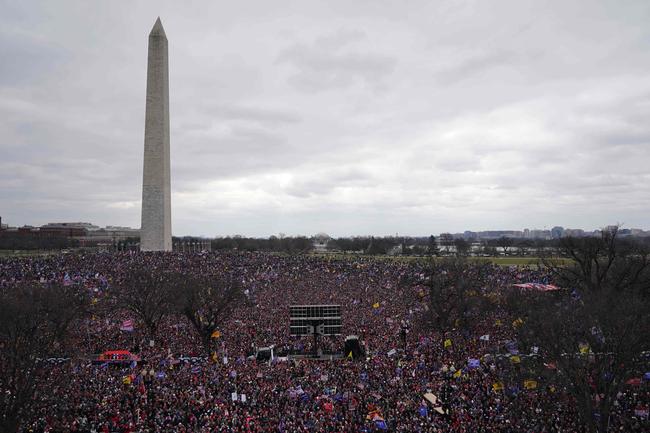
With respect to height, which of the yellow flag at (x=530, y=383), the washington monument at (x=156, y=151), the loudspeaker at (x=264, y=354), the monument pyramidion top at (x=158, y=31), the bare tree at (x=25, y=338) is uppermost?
the monument pyramidion top at (x=158, y=31)

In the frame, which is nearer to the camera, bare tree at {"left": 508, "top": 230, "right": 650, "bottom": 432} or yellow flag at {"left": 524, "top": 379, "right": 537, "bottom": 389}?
bare tree at {"left": 508, "top": 230, "right": 650, "bottom": 432}

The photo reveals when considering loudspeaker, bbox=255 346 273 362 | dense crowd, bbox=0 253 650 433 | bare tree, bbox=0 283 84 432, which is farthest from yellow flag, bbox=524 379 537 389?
bare tree, bbox=0 283 84 432

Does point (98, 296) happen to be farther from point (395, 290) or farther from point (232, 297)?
point (395, 290)

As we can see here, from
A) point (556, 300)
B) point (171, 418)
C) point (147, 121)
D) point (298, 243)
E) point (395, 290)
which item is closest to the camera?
point (171, 418)

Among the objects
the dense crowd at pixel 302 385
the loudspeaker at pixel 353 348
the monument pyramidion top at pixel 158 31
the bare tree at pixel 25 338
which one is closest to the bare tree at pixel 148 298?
the dense crowd at pixel 302 385

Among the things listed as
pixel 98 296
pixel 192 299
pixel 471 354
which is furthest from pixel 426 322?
pixel 98 296

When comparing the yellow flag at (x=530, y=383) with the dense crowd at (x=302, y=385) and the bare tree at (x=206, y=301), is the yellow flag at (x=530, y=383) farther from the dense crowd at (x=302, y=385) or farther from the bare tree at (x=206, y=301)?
the bare tree at (x=206, y=301)

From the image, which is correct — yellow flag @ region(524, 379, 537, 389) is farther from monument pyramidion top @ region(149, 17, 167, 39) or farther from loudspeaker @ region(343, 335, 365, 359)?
monument pyramidion top @ region(149, 17, 167, 39)
